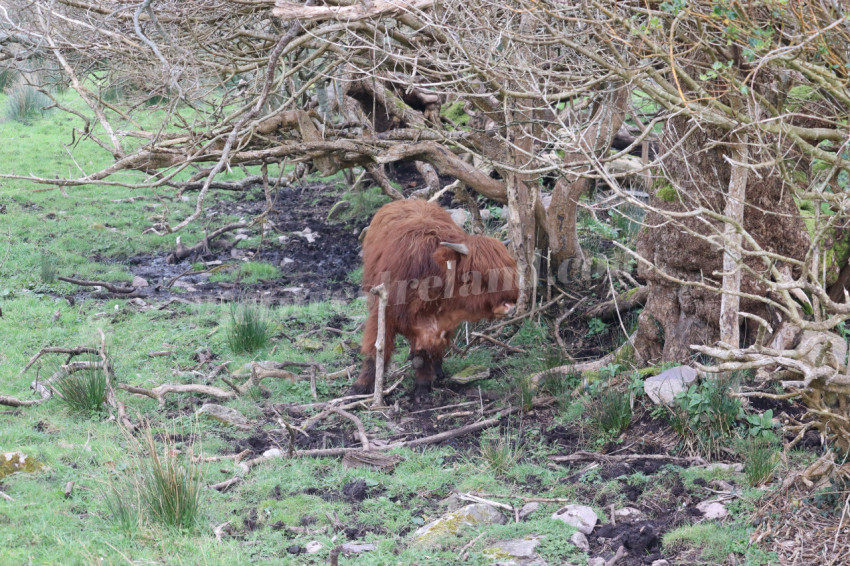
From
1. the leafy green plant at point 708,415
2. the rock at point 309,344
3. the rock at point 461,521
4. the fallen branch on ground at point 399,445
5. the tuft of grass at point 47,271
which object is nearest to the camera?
the rock at point 461,521

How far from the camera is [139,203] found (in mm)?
11680

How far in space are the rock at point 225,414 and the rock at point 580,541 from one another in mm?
2450

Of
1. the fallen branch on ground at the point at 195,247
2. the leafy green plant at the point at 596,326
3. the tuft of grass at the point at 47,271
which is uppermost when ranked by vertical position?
the fallen branch on ground at the point at 195,247

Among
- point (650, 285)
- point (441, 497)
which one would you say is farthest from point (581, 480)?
point (650, 285)

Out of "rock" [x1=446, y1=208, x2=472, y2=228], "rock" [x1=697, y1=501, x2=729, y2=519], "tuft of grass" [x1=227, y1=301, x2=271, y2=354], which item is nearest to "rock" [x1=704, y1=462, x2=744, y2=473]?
"rock" [x1=697, y1=501, x2=729, y2=519]

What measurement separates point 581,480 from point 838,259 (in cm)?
225

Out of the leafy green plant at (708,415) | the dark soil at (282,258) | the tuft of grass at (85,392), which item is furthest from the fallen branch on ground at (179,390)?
the leafy green plant at (708,415)

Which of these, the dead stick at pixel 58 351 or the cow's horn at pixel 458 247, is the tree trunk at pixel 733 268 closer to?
the cow's horn at pixel 458 247

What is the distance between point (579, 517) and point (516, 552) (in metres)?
0.46

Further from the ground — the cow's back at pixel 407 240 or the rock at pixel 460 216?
the rock at pixel 460 216

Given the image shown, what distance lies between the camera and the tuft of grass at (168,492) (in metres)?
3.92

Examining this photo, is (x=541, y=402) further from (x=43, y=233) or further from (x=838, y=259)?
(x=43, y=233)

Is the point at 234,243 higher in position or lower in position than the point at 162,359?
higher

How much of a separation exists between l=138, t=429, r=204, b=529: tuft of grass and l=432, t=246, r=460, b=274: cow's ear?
2.32 meters
